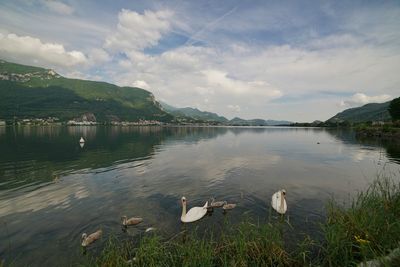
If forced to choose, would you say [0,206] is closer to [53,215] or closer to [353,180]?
[53,215]

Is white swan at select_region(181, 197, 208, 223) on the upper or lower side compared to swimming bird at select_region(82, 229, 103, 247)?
upper

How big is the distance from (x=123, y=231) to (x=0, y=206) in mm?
12664

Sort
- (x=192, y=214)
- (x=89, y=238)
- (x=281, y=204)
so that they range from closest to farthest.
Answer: (x=89, y=238) < (x=192, y=214) < (x=281, y=204)

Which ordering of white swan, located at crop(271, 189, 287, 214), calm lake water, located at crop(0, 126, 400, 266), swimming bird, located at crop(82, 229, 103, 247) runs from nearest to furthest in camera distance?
swimming bird, located at crop(82, 229, 103, 247), calm lake water, located at crop(0, 126, 400, 266), white swan, located at crop(271, 189, 287, 214)

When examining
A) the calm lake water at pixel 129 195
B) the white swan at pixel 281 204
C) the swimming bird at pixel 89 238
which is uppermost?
the white swan at pixel 281 204

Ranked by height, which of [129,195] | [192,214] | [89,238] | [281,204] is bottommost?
[129,195]

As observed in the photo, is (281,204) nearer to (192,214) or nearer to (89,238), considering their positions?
(192,214)

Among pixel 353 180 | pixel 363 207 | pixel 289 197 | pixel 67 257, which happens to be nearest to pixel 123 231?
pixel 67 257

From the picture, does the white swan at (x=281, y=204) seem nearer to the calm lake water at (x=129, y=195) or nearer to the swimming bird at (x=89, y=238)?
the calm lake water at (x=129, y=195)

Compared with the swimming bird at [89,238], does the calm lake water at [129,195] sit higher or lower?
lower

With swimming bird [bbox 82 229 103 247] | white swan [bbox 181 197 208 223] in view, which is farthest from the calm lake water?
white swan [bbox 181 197 208 223]

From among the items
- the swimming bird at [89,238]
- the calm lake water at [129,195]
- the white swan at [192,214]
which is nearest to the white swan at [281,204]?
the calm lake water at [129,195]

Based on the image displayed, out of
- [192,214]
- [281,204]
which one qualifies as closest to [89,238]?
[192,214]

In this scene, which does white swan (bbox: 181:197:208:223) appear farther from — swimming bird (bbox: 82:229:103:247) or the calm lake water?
swimming bird (bbox: 82:229:103:247)
